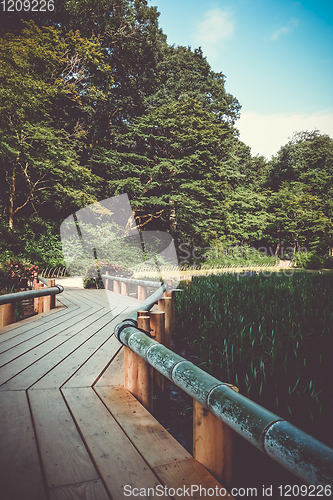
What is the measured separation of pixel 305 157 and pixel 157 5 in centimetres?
2140

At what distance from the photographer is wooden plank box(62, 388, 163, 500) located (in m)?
1.13

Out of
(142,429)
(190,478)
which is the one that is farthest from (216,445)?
(142,429)

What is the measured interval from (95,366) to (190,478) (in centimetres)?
136

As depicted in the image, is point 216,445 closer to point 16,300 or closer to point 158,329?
point 158,329

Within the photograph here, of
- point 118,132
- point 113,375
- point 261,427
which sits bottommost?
point 113,375

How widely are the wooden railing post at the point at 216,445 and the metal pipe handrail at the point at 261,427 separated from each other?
0.35ft

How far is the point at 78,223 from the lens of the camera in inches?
566

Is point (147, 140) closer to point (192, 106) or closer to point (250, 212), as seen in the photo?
point (192, 106)

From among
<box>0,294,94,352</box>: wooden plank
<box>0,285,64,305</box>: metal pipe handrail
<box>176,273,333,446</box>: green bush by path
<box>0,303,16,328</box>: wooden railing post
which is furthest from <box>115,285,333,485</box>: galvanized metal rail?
<box>0,303,16,328</box>: wooden railing post

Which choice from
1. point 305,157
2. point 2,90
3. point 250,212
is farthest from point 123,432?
point 305,157

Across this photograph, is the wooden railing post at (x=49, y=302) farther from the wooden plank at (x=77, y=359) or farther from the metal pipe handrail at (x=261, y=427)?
the metal pipe handrail at (x=261, y=427)

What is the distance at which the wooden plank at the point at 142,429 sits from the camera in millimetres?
1286

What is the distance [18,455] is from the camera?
1271mm

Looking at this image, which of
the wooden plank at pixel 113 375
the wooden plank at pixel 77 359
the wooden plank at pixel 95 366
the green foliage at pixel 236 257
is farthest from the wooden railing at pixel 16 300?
the green foliage at pixel 236 257
